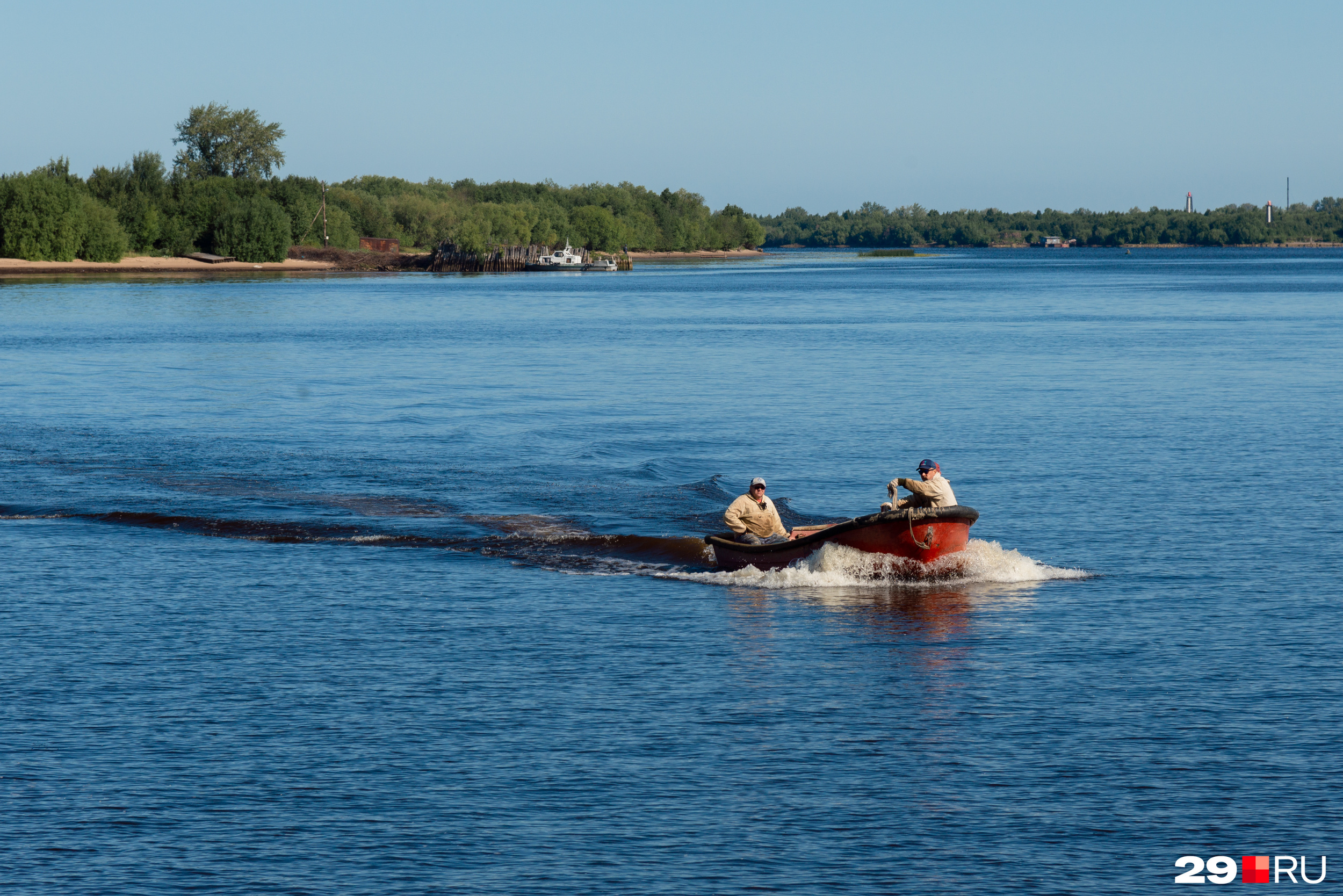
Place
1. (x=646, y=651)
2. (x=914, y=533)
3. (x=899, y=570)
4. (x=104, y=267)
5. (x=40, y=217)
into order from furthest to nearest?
(x=104, y=267) < (x=40, y=217) < (x=899, y=570) < (x=914, y=533) < (x=646, y=651)

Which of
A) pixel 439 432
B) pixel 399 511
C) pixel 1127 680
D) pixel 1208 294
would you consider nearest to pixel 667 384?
pixel 439 432

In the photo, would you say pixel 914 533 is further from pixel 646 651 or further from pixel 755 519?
pixel 646 651

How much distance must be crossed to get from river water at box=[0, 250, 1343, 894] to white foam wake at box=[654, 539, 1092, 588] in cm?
9

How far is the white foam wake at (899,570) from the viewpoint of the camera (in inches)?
1005

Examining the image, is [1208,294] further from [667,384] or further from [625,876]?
[625,876]

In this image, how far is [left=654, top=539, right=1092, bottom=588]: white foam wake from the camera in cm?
2552

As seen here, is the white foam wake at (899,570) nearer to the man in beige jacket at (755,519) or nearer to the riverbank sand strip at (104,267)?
the man in beige jacket at (755,519)

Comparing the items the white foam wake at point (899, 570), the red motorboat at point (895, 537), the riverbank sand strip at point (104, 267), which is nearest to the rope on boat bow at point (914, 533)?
the red motorboat at point (895, 537)

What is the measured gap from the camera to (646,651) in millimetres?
21172

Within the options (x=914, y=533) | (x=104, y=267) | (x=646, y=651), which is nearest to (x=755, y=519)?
(x=914, y=533)

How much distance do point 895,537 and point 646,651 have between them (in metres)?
5.90

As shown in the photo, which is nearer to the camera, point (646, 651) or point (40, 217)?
point (646, 651)

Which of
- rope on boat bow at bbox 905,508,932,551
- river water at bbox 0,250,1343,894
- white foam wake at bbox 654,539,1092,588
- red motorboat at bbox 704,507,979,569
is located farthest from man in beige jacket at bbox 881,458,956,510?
river water at bbox 0,250,1343,894

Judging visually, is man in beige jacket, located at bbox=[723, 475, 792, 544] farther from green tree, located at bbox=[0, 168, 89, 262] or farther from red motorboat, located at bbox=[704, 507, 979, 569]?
green tree, located at bbox=[0, 168, 89, 262]
